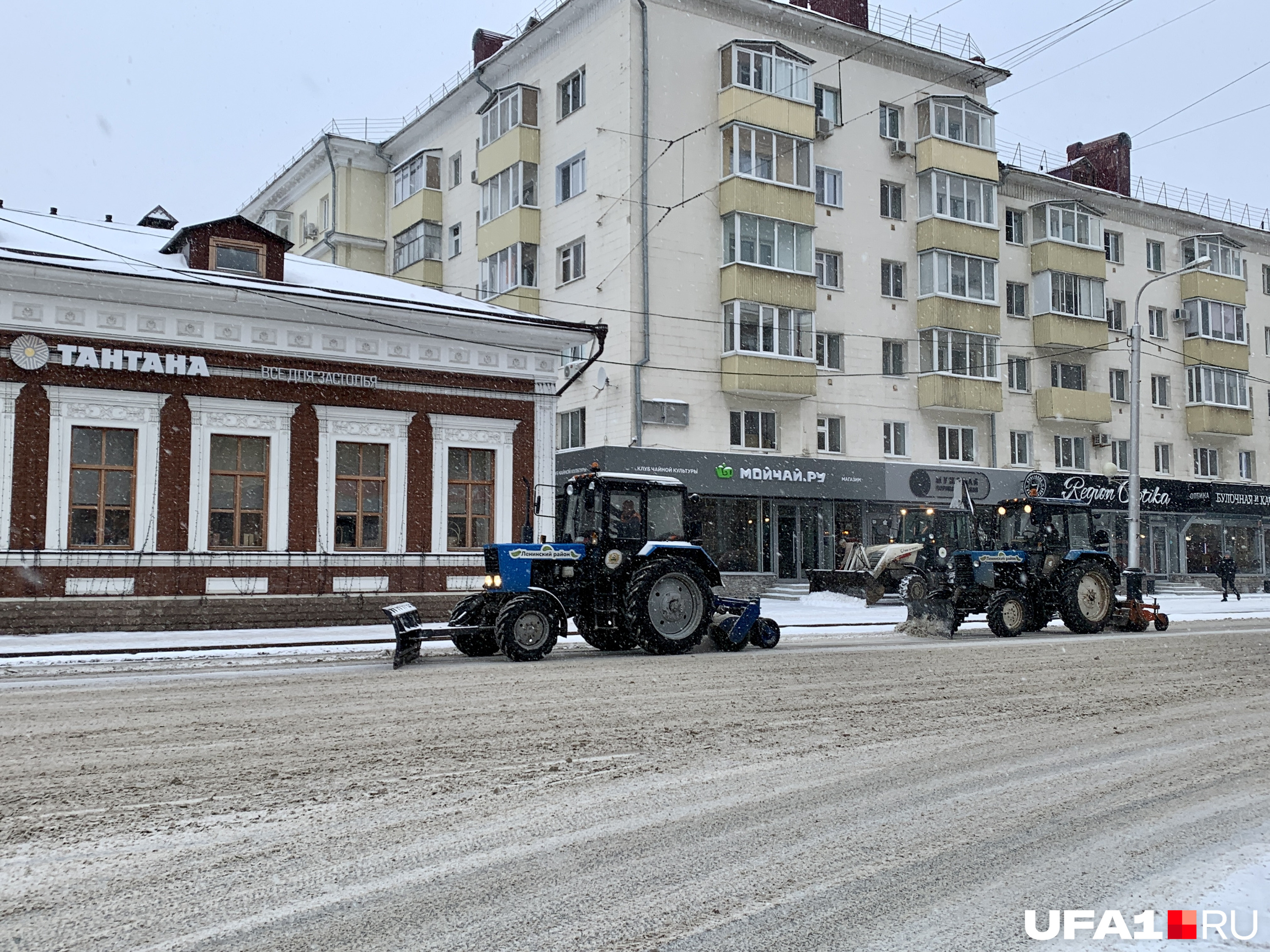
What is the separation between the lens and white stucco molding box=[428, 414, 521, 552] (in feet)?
66.5

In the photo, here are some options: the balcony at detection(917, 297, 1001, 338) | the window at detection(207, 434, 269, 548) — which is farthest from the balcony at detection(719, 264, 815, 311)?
the window at detection(207, 434, 269, 548)

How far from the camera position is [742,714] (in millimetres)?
8891

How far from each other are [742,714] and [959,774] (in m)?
2.46

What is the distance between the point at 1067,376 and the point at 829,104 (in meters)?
12.9

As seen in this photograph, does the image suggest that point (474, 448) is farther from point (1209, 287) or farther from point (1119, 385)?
point (1209, 287)

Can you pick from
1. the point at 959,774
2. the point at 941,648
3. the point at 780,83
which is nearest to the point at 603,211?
the point at 780,83

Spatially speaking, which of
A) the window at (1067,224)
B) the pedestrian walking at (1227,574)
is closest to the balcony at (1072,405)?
the window at (1067,224)

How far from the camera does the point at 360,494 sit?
19656 millimetres

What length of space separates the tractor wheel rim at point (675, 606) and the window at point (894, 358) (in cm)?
2004

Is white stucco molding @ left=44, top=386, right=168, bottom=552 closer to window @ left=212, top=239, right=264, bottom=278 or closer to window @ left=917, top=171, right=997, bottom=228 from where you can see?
window @ left=212, top=239, right=264, bottom=278

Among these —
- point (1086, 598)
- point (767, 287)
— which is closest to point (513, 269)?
point (767, 287)

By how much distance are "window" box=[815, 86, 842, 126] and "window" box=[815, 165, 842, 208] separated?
1452 millimetres

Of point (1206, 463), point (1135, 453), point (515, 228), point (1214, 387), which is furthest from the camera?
point (1206, 463)

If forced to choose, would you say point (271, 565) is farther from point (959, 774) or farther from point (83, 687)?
point (959, 774)
